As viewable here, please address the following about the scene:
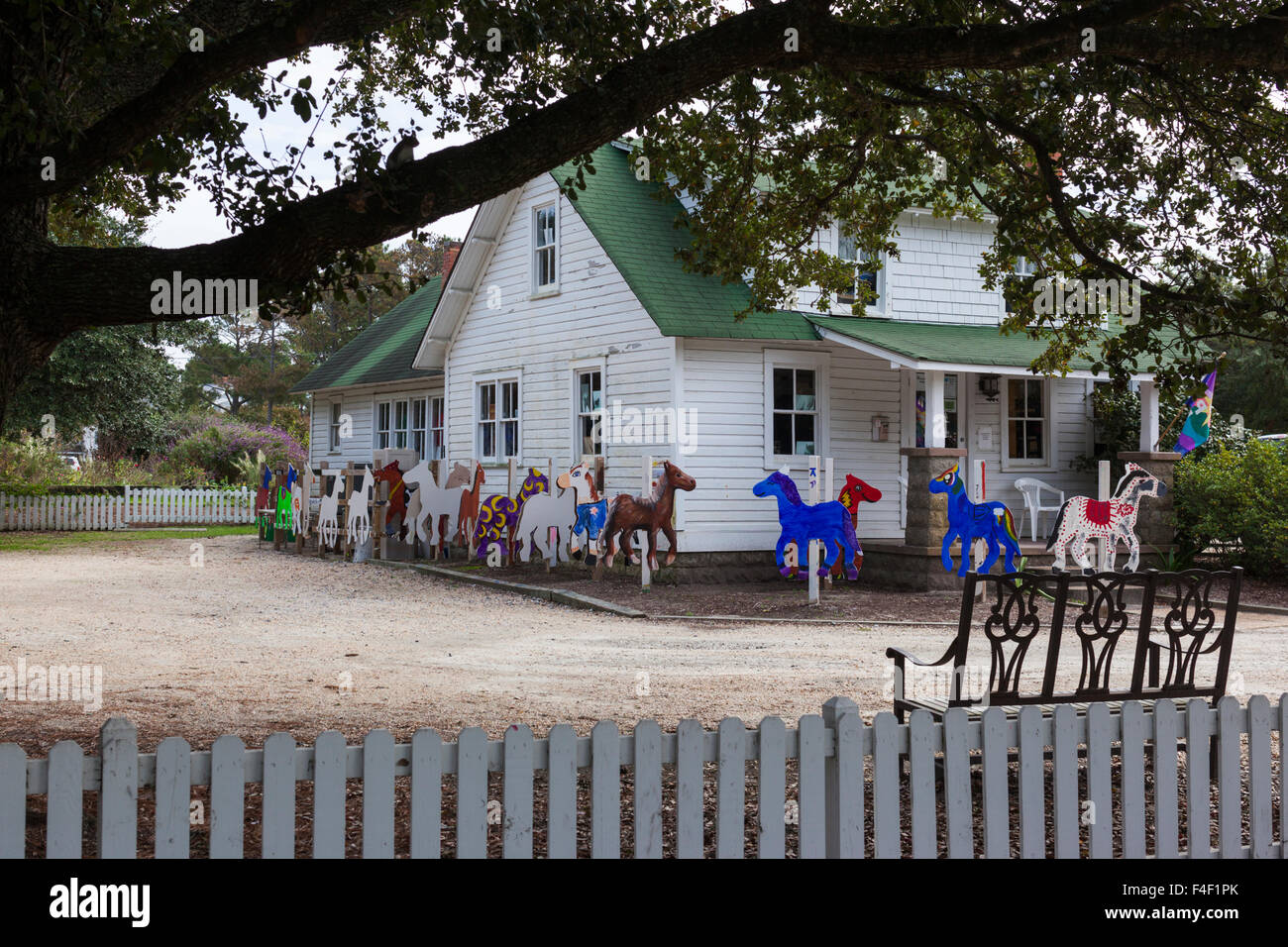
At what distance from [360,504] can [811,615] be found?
11.4m

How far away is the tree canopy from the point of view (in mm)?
5309

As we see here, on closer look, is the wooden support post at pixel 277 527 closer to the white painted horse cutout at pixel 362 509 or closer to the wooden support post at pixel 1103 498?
the white painted horse cutout at pixel 362 509

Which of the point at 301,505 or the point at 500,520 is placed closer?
the point at 500,520

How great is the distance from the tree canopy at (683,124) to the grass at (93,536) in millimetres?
16497

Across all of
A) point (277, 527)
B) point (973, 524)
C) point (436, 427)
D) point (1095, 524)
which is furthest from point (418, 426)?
point (1095, 524)

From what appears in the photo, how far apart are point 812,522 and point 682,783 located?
42.6ft

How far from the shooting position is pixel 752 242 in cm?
1191

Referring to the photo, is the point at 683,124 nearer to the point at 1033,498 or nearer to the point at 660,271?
the point at 660,271

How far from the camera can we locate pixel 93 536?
2984 centimetres

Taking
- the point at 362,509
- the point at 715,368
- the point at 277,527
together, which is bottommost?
the point at 277,527

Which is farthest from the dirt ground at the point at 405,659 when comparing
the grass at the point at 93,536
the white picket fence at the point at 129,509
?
the white picket fence at the point at 129,509

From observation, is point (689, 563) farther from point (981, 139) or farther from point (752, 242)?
point (981, 139)
